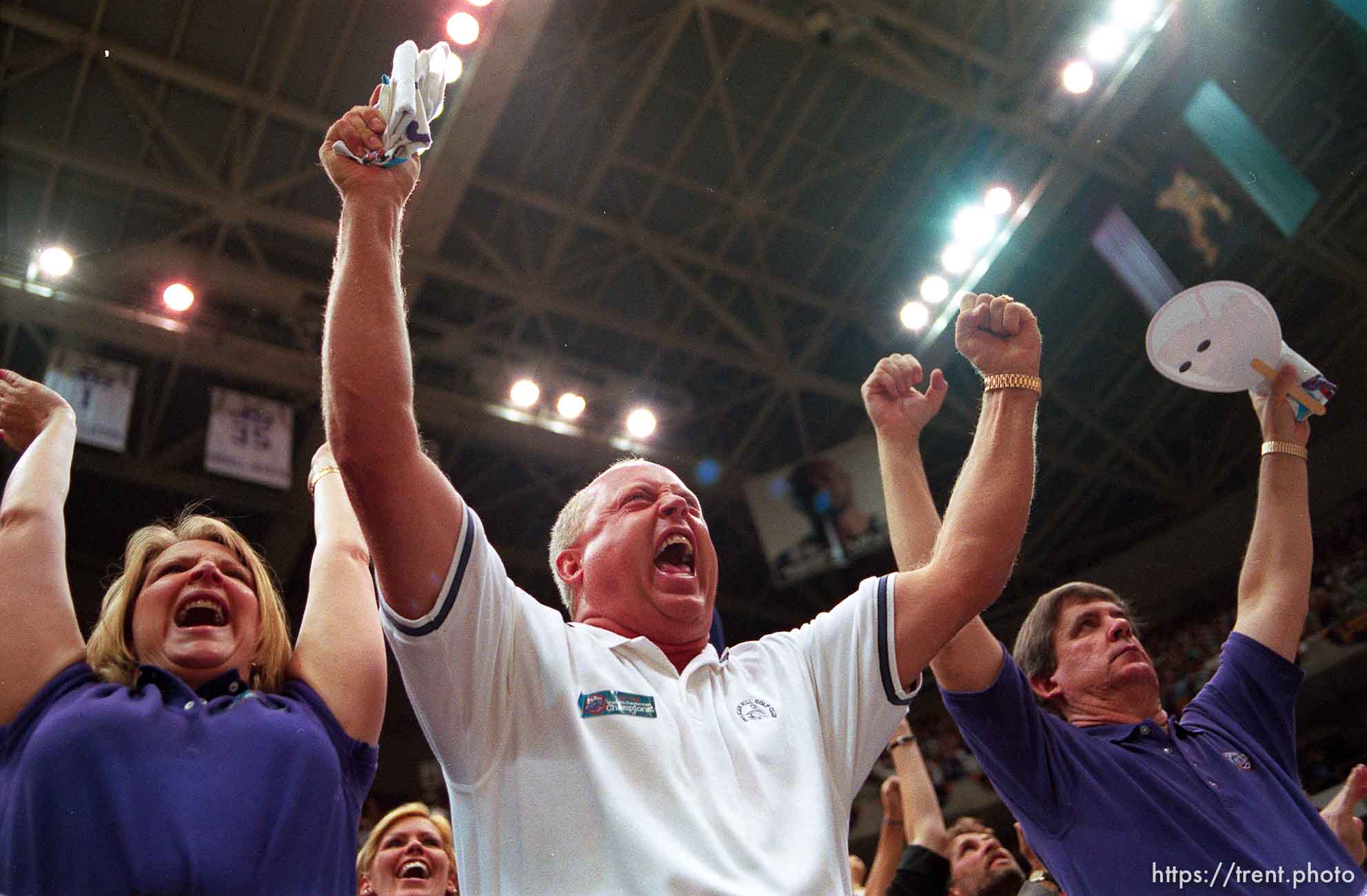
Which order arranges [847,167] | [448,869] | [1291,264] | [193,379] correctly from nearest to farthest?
[448,869] → [847,167] → [193,379] → [1291,264]

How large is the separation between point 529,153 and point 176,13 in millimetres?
2708

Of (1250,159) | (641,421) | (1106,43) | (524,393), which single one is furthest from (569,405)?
(1250,159)

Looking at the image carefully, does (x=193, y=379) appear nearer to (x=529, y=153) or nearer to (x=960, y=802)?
(x=529, y=153)

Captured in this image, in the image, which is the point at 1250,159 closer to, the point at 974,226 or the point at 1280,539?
the point at 974,226

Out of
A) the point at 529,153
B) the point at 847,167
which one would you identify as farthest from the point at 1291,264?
the point at 529,153

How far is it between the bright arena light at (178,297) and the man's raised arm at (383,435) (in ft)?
27.1

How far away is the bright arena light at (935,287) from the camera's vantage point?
10.1 m

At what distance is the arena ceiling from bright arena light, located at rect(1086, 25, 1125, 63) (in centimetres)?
19

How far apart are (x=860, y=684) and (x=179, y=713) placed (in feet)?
3.20

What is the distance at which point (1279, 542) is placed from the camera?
9.18ft

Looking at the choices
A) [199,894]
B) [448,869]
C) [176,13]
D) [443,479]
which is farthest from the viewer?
[176,13]

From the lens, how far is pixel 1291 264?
38.9 ft

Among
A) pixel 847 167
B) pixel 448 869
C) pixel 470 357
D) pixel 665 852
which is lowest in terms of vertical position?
pixel 665 852

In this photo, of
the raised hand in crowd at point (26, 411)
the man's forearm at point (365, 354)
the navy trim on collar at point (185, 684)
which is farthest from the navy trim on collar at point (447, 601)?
the raised hand in crowd at point (26, 411)
